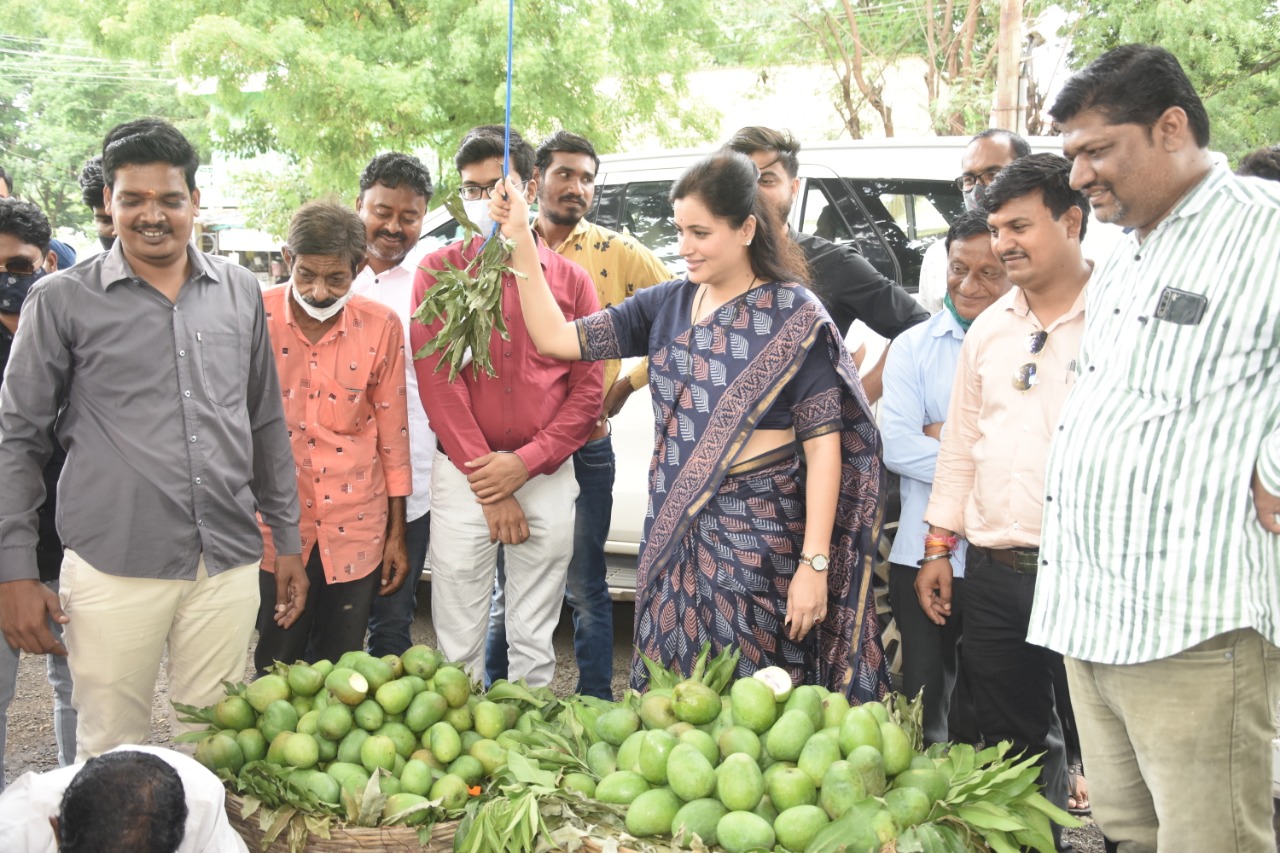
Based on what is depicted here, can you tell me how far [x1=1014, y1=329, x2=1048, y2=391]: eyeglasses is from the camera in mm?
2908

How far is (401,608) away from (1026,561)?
84.8 inches

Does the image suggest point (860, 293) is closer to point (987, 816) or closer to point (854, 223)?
point (854, 223)

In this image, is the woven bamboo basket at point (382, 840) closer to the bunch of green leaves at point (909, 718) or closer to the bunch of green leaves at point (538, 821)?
the bunch of green leaves at point (538, 821)

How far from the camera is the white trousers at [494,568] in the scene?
12.2ft

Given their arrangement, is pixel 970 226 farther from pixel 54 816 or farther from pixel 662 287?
pixel 54 816

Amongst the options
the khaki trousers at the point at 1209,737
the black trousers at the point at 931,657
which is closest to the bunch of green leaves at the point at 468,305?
the black trousers at the point at 931,657

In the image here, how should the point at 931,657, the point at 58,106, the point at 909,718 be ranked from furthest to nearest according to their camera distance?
the point at 58,106 < the point at 931,657 < the point at 909,718

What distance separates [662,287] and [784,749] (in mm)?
1461

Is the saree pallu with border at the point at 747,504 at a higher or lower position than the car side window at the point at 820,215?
lower

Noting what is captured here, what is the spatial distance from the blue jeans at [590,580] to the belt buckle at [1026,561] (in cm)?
165

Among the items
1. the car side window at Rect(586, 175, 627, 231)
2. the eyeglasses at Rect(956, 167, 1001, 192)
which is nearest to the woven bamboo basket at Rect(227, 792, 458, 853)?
the eyeglasses at Rect(956, 167, 1001, 192)

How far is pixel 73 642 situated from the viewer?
9.34 ft

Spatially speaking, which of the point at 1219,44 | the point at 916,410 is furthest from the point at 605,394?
the point at 1219,44

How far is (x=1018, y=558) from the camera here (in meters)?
2.92
